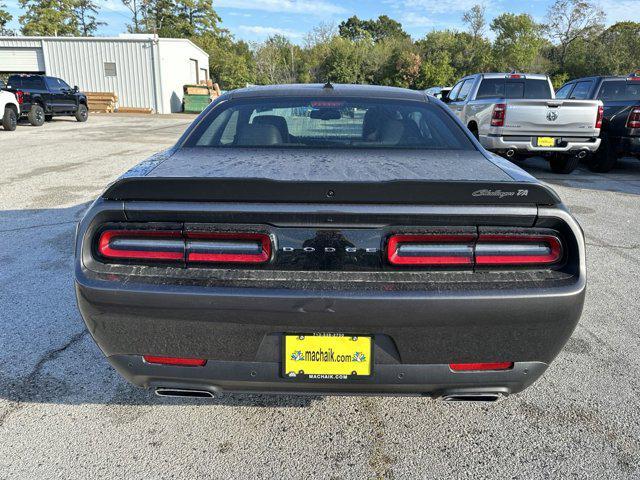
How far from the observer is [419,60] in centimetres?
4319

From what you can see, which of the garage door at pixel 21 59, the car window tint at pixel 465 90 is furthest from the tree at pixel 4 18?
the car window tint at pixel 465 90

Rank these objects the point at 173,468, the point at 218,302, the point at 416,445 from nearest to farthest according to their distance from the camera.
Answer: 1. the point at 218,302
2. the point at 173,468
3. the point at 416,445

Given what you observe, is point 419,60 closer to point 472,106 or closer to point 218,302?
point 472,106

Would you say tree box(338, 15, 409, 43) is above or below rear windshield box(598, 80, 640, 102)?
above

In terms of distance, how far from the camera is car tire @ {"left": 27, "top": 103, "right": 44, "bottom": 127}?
17.7m

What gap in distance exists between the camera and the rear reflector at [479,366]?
191 cm

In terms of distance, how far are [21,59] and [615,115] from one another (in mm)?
31344

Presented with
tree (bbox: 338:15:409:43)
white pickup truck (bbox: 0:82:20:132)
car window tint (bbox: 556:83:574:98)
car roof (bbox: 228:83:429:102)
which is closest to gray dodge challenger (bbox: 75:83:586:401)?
car roof (bbox: 228:83:429:102)

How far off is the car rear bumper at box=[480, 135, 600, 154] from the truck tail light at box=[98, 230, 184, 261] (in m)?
7.60

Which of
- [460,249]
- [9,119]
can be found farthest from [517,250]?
[9,119]

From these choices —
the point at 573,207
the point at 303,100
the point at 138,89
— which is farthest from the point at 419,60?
the point at 303,100

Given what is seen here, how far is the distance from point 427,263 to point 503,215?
13.1 inches

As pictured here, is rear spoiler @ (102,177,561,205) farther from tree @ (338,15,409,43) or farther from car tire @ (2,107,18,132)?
tree @ (338,15,409,43)

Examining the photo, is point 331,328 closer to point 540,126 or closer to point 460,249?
point 460,249
